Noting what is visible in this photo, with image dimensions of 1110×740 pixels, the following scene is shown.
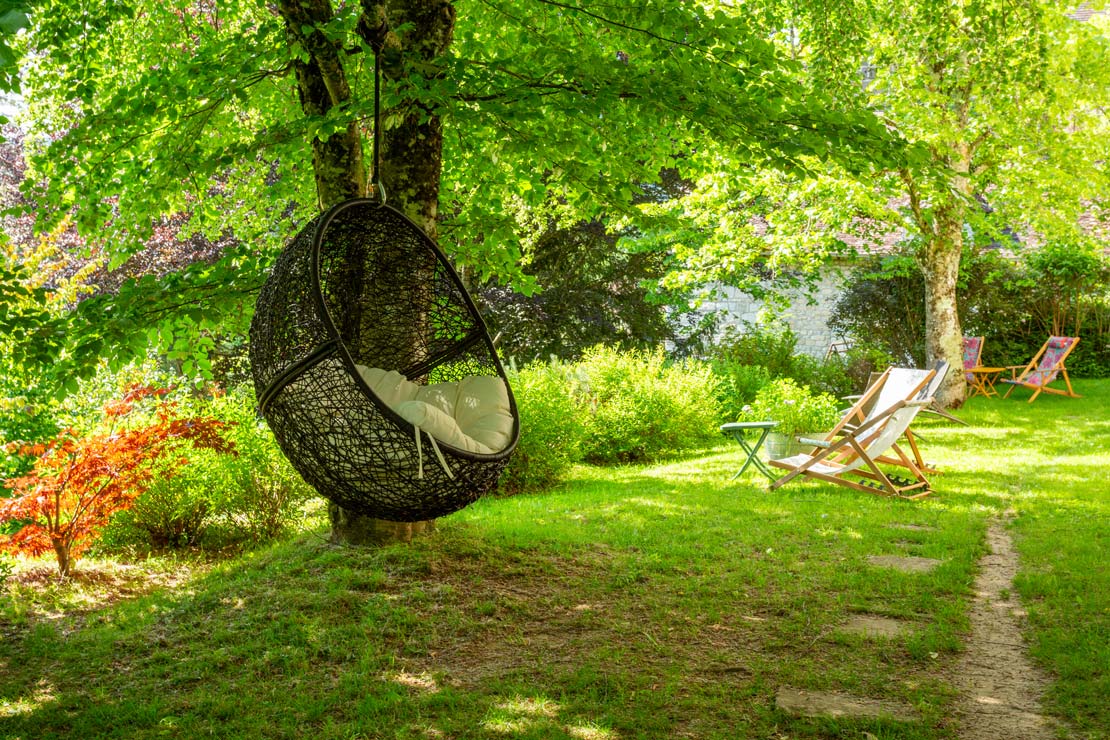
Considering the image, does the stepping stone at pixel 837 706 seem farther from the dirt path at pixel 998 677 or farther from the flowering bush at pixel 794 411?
the flowering bush at pixel 794 411

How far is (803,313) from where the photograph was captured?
17.5 meters

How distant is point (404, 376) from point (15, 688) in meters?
2.32

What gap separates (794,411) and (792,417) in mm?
82

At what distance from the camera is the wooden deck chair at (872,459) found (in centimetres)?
704

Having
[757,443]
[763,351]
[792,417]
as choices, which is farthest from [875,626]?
[763,351]

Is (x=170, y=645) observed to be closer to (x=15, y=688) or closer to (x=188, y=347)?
(x=15, y=688)

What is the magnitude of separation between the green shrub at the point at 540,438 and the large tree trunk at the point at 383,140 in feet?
9.97

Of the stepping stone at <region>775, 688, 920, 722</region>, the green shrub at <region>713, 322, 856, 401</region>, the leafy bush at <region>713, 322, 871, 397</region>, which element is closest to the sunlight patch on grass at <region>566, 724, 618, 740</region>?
the stepping stone at <region>775, 688, 920, 722</region>

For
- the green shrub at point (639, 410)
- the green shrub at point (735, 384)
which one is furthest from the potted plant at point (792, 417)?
the green shrub at point (735, 384)

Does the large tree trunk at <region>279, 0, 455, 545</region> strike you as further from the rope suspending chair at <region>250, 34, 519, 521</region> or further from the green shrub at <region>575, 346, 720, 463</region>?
the green shrub at <region>575, 346, 720, 463</region>

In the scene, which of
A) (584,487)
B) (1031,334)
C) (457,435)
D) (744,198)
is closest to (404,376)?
(457,435)

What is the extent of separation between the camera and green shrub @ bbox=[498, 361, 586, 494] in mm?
8438

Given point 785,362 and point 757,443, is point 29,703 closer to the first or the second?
point 757,443

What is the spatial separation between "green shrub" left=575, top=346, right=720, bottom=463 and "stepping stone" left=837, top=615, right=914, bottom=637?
219 inches
